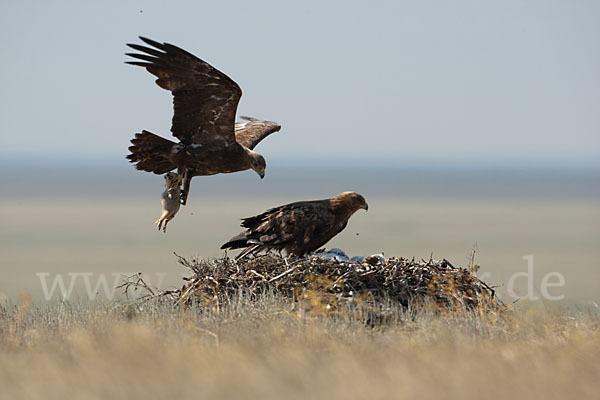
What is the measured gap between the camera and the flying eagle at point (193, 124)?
11.7 meters

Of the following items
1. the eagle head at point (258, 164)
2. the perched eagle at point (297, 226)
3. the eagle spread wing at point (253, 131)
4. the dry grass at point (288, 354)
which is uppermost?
the eagle spread wing at point (253, 131)

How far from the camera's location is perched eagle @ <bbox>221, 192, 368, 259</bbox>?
11609 mm

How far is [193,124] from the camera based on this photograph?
1238cm

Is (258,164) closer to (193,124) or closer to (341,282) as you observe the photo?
(193,124)

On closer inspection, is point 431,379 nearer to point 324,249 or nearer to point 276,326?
point 276,326

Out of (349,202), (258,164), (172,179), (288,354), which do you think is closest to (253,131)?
(258,164)

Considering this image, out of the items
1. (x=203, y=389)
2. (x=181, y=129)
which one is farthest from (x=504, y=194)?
(x=203, y=389)

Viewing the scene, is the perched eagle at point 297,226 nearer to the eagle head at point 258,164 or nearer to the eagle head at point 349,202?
the eagle head at point 349,202

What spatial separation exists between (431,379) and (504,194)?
82993 millimetres

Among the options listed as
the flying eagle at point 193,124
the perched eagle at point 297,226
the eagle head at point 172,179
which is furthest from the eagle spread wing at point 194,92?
the perched eagle at point 297,226

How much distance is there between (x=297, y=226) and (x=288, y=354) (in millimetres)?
4153

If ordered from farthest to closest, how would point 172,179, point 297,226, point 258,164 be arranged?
point 258,164
point 172,179
point 297,226

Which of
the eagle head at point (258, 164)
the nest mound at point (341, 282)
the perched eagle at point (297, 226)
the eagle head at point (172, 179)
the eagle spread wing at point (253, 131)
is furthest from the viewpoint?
the eagle spread wing at point (253, 131)

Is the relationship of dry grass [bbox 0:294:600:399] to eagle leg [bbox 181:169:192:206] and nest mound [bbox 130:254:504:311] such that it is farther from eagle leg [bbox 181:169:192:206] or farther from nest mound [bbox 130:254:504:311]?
eagle leg [bbox 181:169:192:206]
